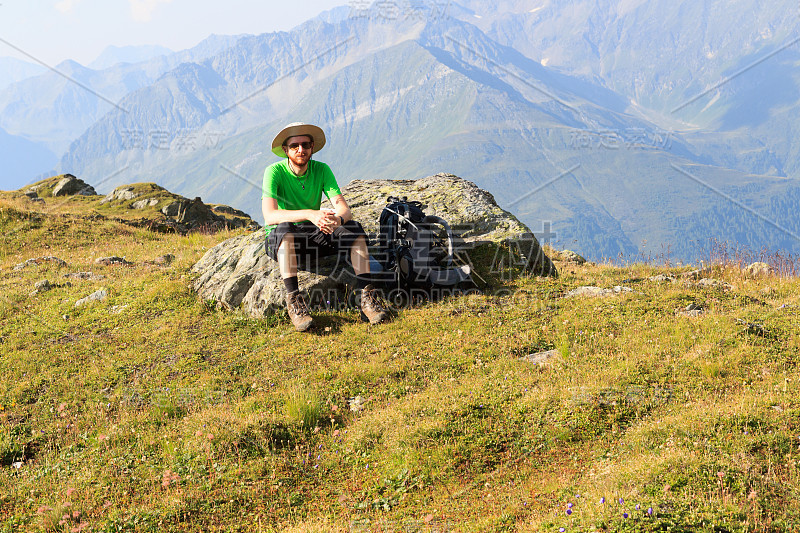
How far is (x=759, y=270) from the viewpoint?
13234mm

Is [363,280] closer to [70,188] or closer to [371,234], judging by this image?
[371,234]

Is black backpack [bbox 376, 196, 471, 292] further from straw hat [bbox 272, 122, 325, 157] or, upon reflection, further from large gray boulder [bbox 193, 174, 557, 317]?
straw hat [bbox 272, 122, 325, 157]

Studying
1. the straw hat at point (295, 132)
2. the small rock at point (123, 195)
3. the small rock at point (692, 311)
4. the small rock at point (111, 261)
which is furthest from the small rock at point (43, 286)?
the small rock at point (123, 195)

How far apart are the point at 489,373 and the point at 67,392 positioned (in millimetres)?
6994

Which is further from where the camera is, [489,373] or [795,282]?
[795,282]

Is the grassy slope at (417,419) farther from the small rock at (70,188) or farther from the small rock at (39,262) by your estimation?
the small rock at (70,188)

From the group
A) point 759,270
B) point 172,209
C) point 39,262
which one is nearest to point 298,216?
point 39,262

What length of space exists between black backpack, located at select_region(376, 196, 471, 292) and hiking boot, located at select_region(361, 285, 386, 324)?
1168mm

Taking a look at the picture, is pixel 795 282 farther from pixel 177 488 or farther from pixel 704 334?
pixel 177 488

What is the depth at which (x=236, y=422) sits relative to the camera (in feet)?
22.3

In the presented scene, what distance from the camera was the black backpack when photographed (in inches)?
444

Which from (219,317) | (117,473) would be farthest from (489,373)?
(219,317)

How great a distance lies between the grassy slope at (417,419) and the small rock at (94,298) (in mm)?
1020

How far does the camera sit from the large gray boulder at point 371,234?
1101cm
